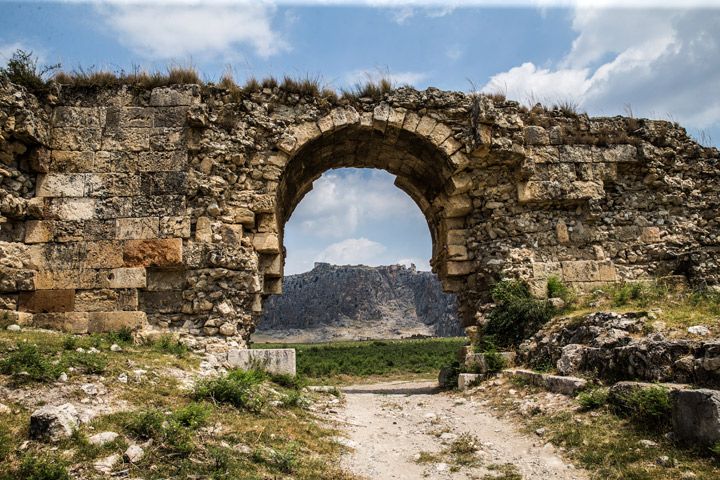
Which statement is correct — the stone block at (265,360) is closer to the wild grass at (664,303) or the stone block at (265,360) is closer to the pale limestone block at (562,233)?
the wild grass at (664,303)

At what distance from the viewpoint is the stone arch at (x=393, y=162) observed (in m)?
10.2

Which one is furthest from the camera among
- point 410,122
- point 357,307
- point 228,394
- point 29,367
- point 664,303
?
point 357,307

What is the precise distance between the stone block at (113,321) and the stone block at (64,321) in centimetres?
11

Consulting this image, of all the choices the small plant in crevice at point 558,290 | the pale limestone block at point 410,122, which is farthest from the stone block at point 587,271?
the pale limestone block at point 410,122

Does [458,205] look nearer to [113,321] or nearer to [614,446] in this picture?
[614,446]

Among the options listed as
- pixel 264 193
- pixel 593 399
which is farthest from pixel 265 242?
pixel 593 399

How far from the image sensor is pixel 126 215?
9305 millimetres

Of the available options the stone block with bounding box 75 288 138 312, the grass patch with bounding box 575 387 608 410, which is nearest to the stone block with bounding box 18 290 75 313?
the stone block with bounding box 75 288 138 312

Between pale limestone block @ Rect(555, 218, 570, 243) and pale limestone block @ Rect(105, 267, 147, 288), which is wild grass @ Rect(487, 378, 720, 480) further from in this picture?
pale limestone block @ Rect(105, 267, 147, 288)

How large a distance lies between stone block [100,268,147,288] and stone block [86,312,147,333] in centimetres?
52

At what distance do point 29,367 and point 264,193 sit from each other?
18.1 ft

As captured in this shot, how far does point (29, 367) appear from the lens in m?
5.02

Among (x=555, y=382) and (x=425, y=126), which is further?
(x=425, y=126)

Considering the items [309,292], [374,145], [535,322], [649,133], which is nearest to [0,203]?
[374,145]
